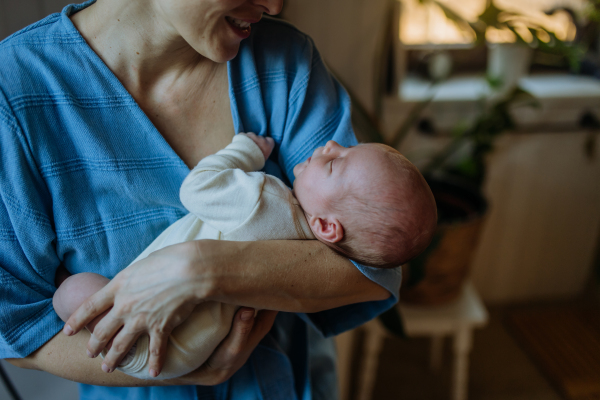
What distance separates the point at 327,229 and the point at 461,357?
1.30m

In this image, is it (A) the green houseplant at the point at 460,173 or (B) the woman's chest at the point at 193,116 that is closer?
(B) the woman's chest at the point at 193,116

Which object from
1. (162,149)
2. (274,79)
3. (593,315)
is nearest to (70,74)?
(162,149)

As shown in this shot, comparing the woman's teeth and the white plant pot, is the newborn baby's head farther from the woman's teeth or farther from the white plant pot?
the white plant pot

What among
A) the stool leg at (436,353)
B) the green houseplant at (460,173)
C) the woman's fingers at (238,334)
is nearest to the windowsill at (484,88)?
the green houseplant at (460,173)

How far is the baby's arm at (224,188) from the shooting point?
2.54 feet

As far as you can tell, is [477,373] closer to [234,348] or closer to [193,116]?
[234,348]

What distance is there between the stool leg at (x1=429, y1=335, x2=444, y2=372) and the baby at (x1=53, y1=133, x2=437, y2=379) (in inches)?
62.5

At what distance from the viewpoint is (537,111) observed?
212 centimetres

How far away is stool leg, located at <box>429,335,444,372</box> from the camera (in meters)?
2.21

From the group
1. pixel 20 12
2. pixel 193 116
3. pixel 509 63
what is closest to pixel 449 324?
pixel 509 63

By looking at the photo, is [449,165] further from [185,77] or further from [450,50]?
[185,77]

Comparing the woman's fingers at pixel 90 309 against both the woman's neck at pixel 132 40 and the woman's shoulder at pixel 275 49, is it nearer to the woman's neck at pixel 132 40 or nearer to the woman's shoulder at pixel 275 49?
the woman's neck at pixel 132 40

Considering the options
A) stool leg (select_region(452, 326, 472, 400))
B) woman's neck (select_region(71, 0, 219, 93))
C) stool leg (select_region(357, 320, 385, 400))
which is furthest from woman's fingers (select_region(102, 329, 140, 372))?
stool leg (select_region(452, 326, 472, 400))

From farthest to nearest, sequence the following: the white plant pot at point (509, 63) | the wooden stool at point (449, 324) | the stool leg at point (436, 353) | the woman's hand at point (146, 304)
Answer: the stool leg at point (436, 353) < the white plant pot at point (509, 63) < the wooden stool at point (449, 324) < the woman's hand at point (146, 304)
